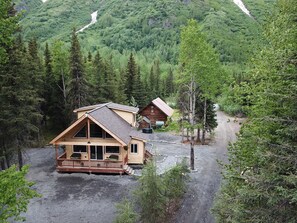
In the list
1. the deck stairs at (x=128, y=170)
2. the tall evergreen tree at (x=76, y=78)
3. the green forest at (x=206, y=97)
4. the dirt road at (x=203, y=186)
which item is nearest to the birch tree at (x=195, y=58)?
the green forest at (x=206, y=97)

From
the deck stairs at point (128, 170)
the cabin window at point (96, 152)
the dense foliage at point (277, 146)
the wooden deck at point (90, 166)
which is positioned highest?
the dense foliage at point (277, 146)

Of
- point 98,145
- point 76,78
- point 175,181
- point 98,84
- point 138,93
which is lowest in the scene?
point 175,181

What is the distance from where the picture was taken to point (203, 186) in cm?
2141

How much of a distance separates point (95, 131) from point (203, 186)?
1004cm

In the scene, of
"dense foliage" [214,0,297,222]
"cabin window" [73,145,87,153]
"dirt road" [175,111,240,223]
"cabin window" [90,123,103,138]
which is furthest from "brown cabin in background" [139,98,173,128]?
"dense foliage" [214,0,297,222]

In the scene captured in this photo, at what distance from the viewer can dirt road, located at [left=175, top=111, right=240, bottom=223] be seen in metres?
17.1

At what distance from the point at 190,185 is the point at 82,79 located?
16834 millimetres

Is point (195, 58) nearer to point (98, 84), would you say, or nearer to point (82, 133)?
point (82, 133)

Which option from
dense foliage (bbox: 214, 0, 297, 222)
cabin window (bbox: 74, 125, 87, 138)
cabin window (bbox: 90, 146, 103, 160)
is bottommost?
cabin window (bbox: 90, 146, 103, 160)

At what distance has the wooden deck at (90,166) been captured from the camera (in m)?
24.1

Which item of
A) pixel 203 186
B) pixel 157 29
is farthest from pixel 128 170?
pixel 157 29

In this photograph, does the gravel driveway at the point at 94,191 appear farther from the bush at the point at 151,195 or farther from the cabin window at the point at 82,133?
the cabin window at the point at 82,133

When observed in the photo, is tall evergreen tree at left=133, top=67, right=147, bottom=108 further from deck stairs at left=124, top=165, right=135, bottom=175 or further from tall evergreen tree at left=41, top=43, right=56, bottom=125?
deck stairs at left=124, top=165, right=135, bottom=175

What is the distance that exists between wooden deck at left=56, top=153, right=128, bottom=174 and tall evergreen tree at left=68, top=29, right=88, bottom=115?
8.84m
